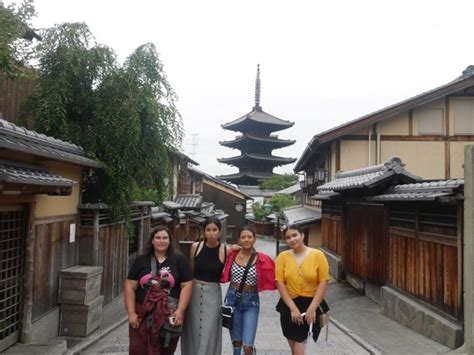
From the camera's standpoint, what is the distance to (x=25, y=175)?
15.9 feet

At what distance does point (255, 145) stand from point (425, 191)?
142 ft

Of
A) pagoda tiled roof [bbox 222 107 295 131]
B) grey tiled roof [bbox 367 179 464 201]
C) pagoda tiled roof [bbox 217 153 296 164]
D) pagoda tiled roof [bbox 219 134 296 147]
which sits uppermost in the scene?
pagoda tiled roof [bbox 222 107 295 131]

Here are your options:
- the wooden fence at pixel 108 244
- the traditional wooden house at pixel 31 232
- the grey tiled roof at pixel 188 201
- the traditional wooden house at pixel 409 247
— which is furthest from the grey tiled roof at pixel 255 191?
the traditional wooden house at pixel 31 232

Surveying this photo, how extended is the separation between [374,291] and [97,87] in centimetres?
824

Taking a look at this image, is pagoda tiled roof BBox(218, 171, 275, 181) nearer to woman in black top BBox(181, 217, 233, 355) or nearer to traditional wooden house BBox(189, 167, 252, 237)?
traditional wooden house BBox(189, 167, 252, 237)

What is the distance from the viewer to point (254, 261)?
15.4 ft

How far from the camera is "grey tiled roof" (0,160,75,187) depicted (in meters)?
4.28

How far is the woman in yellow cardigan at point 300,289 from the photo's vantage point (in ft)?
14.8

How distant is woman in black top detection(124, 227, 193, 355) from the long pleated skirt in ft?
0.62

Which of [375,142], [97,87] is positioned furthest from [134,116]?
[375,142]

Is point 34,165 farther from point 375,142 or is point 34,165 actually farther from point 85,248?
point 375,142

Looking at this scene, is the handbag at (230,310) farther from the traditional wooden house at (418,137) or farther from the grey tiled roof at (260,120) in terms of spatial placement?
the grey tiled roof at (260,120)

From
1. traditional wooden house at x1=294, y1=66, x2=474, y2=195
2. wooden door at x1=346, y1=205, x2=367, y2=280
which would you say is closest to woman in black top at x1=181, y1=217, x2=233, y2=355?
wooden door at x1=346, y1=205, x2=367, y2=280

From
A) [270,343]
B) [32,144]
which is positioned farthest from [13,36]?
[270,343]
